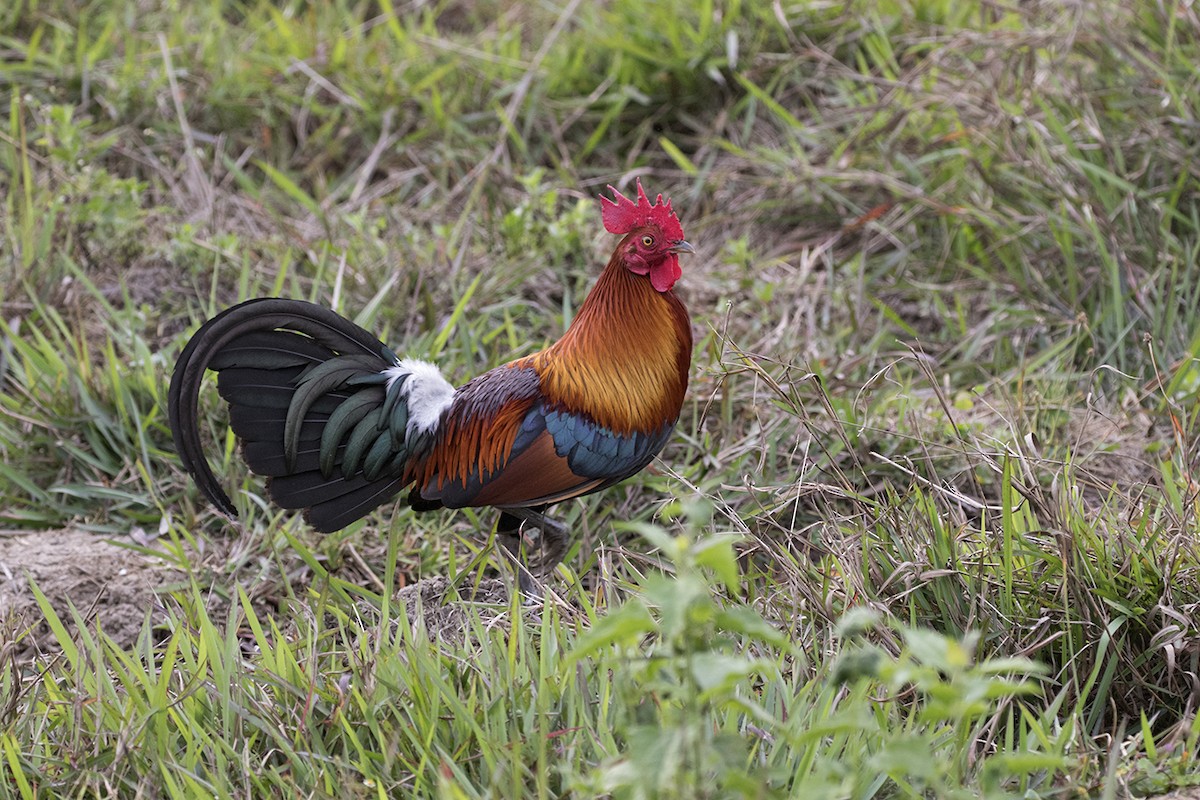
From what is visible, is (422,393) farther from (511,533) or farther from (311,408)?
(511,533)

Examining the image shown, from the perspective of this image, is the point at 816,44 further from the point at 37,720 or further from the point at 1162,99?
the point at 37,720

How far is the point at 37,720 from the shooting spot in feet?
7.91

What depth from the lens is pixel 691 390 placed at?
12.5 feet

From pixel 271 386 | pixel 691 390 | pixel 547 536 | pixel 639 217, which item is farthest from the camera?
pixel 691 390

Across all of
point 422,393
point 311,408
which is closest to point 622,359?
point 422,393

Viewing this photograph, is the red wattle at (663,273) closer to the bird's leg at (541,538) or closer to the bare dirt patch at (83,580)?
the bird's leg at (541,538)

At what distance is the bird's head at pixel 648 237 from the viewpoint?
118 inches

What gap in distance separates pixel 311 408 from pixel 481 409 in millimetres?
432

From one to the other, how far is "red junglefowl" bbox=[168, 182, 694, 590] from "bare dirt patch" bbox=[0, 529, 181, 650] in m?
0.60

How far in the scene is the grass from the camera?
7.06 feet

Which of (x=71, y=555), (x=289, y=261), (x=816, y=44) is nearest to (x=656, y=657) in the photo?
(x=71, y=555)

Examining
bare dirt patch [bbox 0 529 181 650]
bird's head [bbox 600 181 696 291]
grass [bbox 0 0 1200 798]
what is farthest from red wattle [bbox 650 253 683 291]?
bare dirt patch [bbox 0 529 181 650]

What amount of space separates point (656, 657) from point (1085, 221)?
3.22 meters

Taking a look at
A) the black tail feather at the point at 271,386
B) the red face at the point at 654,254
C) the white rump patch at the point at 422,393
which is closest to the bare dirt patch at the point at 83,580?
the black tail feather at the point at 271,386
